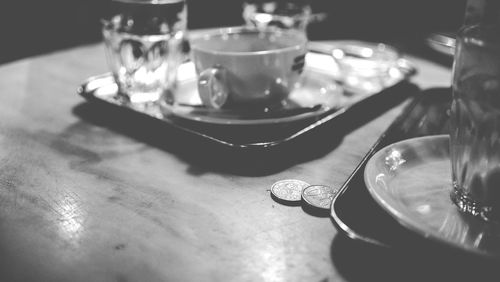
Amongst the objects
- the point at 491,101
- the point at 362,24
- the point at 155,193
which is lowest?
the point at 362,24

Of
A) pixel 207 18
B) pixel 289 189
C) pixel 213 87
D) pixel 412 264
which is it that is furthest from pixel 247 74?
pixel 207 18

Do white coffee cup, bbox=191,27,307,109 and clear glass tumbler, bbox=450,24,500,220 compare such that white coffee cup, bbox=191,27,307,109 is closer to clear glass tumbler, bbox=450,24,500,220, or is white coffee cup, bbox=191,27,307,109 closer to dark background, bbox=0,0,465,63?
clear glass tumbler, bbox=450,24,500,220

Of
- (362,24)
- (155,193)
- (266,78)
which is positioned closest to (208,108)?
(266,78)

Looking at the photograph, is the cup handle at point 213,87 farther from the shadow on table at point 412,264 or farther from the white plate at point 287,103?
the shadow on table at point 412,264

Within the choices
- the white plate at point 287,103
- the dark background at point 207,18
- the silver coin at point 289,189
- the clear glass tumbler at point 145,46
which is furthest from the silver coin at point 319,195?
the dark background at point 207,18

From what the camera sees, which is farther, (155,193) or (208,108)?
(208,108)

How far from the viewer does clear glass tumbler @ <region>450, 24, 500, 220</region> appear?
1.14ft

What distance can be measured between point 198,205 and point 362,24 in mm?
1472

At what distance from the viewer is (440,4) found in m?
1.78

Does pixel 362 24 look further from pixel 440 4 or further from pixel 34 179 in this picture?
pixel 34 179

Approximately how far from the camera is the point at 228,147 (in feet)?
1.68

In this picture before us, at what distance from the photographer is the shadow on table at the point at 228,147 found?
20.4 inches

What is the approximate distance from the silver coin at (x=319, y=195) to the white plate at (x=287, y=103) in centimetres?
13

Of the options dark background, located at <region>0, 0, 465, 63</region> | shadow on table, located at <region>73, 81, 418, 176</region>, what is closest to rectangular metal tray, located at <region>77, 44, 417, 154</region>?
shadow on table, located at <region>73, 81, 418, 176</region>
